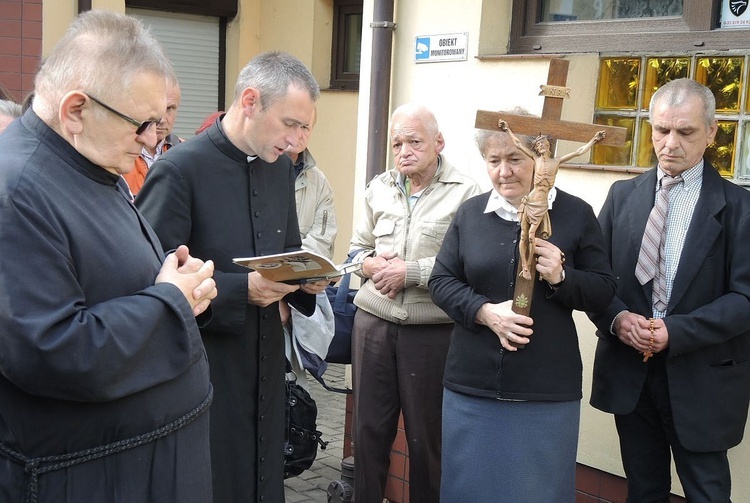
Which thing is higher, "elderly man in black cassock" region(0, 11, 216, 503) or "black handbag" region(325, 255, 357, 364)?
"elderly man in black cassock" region(0, 11, 216, 503)

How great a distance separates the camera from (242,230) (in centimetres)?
339

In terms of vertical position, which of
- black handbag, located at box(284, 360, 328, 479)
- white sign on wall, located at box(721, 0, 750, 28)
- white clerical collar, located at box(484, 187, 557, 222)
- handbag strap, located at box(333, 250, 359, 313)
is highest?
white sign on wall, located at box(721, 0, 750, 28)

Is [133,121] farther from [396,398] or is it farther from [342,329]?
[342,329]

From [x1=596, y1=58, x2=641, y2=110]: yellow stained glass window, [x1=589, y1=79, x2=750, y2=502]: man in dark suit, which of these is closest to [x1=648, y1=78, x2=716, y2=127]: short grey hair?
[x1=589, y1=79, x2=750, y2=502]: man in dark suit

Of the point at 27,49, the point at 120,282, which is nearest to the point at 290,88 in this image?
the point at 120,282

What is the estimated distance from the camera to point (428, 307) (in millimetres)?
4375

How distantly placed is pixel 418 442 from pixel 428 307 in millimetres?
664

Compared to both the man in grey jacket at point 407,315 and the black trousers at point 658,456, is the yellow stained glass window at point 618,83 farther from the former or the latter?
the black trousers at point 658,456

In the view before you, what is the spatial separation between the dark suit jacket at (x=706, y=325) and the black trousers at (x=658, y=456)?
0.24 ft

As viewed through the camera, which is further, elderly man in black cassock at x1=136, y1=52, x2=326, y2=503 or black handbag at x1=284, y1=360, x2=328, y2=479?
black handbag at x1=284, y1=360, x2=328, y2=479

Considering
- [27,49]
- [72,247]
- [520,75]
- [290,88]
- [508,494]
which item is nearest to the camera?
[72,247]

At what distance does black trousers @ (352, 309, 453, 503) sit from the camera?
14.4 feet

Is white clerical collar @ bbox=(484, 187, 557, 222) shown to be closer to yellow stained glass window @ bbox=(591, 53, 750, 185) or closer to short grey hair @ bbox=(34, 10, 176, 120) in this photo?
yellow stained glass window @ bbox=(591, 53, 750, 185)

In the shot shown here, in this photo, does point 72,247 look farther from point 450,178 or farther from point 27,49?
point 27,49
